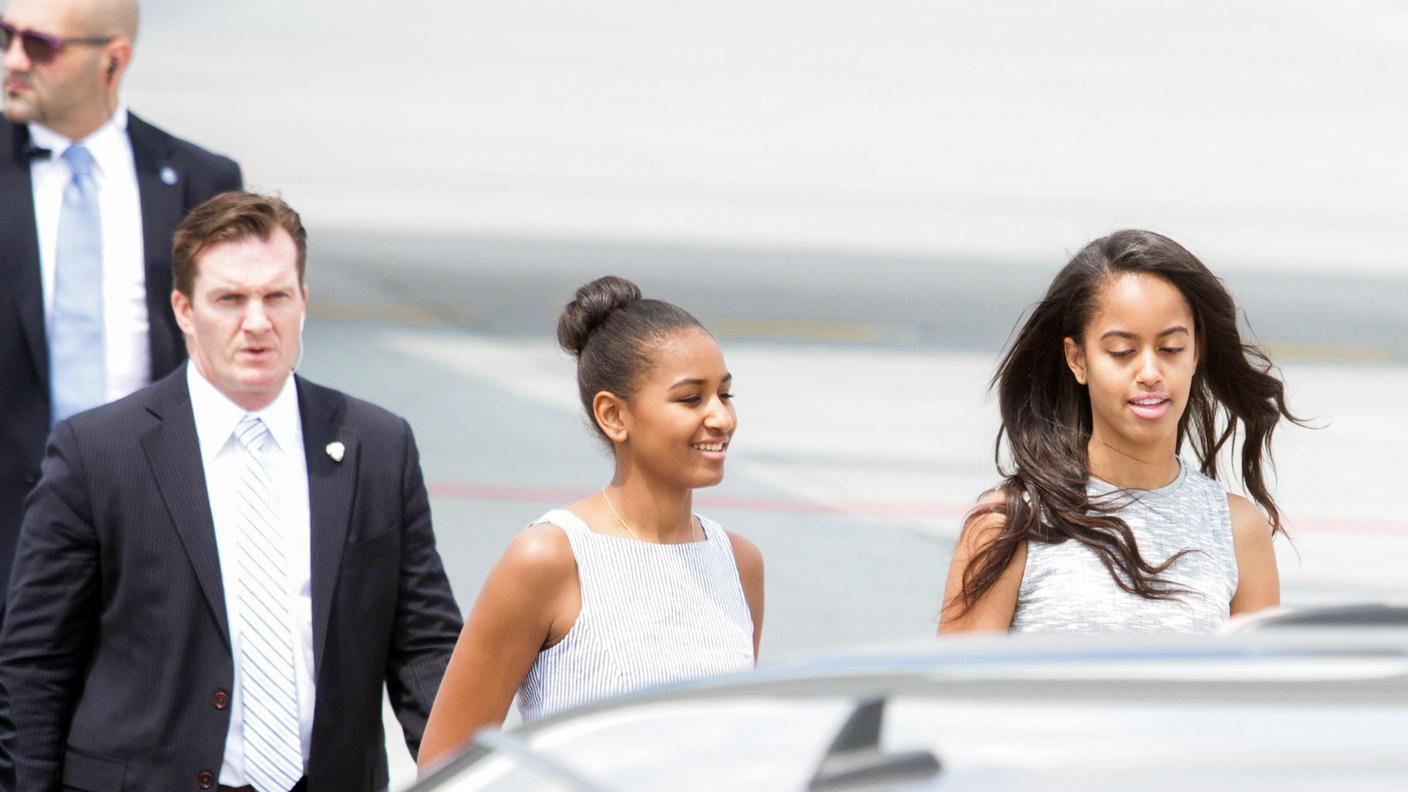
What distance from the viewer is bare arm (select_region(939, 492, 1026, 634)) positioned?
256 cm

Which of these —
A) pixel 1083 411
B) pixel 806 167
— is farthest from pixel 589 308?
pixel 806 167

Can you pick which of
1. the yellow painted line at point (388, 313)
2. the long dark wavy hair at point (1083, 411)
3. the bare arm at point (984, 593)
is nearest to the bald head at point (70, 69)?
the long dark wavy hair at point (1083, 411)

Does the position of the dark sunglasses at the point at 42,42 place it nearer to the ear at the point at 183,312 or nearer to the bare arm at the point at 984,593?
the ear at the point at 183,312

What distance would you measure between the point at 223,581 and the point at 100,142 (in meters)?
1.55

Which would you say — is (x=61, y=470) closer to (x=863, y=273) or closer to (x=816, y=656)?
(x=816, y=656)

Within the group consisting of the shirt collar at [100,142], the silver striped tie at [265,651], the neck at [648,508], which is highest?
the shirt collar at [100,142]

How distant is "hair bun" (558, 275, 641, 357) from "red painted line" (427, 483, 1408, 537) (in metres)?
4.77

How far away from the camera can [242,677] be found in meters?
2.71

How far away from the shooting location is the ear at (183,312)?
2.91 metres

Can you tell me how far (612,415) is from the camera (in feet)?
8.82

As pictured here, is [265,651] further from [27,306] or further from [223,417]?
[27,306]

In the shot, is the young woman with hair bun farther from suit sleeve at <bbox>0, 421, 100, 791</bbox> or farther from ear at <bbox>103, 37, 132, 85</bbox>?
ear at <bbox>103, 37, 132, 85</bbox>

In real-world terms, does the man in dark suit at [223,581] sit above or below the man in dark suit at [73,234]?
below

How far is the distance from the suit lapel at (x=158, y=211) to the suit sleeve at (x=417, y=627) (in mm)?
1082
